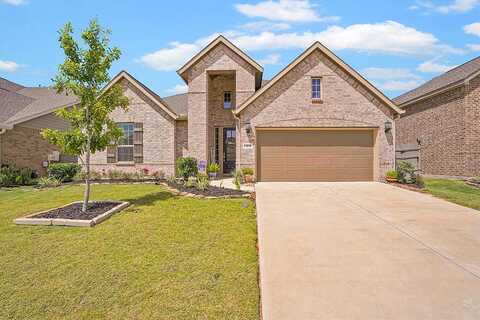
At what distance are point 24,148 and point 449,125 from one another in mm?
23230

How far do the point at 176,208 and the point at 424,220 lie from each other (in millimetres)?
6503

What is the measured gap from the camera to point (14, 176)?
15.2 meters

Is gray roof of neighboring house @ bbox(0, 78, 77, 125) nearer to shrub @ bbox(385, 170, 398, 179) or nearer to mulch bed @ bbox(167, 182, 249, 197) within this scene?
mulch bed @ bbox(167, 182, 249, 197)

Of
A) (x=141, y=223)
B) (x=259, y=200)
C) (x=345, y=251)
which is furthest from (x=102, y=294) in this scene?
(x=259, y=200)

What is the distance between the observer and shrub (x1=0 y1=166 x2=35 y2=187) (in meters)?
14.7

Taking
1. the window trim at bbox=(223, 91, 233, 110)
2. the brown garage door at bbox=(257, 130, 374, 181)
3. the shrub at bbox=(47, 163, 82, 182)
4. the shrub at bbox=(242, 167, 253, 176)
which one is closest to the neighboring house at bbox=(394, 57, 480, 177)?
the brown garage door at bbox=(257, 130, 374, 181)

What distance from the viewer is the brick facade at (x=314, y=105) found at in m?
14.7

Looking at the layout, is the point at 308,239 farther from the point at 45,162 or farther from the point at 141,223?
the point at 45,162

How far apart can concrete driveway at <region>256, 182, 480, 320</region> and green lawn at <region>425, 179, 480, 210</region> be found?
1219 millimetres

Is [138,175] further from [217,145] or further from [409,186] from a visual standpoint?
[409,186]

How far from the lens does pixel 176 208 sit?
30.0ft

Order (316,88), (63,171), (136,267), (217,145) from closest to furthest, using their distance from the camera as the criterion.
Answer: (136,267) < (316,88) < (63,171) < (217,145)

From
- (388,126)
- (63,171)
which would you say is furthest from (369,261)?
(63,171)

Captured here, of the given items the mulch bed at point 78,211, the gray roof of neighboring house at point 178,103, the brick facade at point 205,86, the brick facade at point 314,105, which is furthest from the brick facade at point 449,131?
the mulch bed at point 78,211
